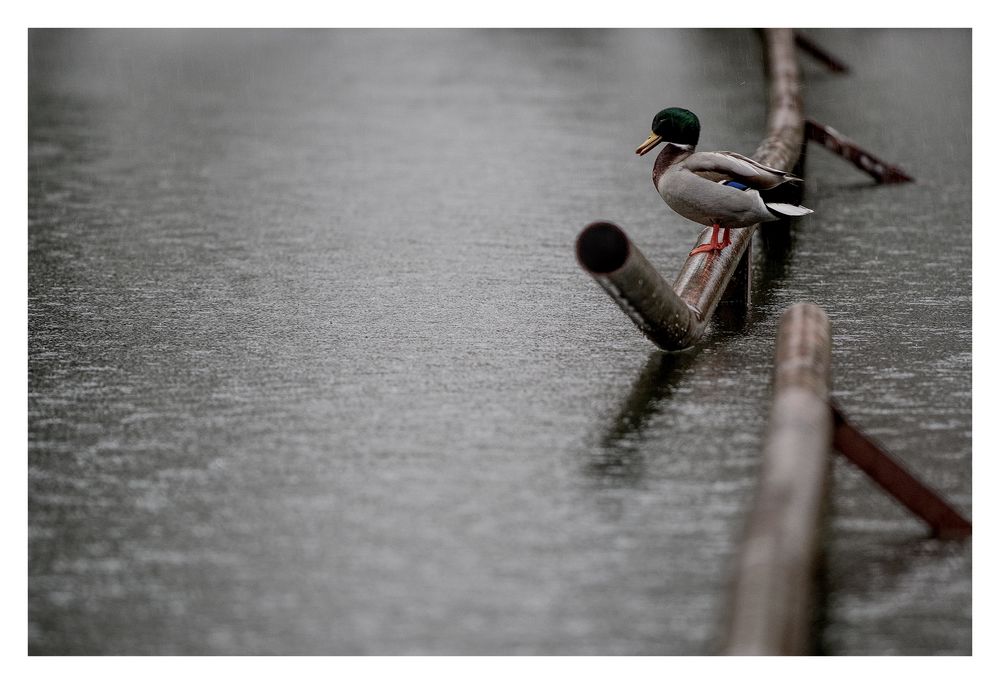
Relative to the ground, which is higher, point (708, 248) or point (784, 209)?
point (784, 209)

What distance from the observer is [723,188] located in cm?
460

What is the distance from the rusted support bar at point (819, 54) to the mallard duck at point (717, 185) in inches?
249

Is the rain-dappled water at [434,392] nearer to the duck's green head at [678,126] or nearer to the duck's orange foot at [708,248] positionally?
the duck's orange foot at [708,248]

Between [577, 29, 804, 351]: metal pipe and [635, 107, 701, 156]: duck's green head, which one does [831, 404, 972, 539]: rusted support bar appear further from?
[635, 107, 701, 156]: duck's green head

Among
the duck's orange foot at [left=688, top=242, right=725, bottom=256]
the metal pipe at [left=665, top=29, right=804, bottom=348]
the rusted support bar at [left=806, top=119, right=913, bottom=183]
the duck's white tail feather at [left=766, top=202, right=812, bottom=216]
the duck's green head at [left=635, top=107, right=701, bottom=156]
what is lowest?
the rusted support bar at [left=806, top=119, right=913, bottom=183]

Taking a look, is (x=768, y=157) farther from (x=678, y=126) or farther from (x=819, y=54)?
(x=819, y=54)

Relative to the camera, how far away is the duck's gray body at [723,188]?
461cm

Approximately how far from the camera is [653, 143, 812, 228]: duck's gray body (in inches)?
181

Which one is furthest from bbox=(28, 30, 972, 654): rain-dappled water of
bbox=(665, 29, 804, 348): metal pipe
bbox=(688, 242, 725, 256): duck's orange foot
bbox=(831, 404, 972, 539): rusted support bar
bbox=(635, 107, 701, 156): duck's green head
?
bbox=(635, 107, 701, 156): duck's green head

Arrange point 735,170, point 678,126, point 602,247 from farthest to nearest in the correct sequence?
point 678,126 < point 735,170 < point 602,247

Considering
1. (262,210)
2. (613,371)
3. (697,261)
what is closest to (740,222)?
(697,261)

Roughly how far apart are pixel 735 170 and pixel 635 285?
0.81m

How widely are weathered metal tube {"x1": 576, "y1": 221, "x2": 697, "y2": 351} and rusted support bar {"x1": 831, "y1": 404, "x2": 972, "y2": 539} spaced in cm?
87

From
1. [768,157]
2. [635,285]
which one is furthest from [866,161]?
[635,285]
